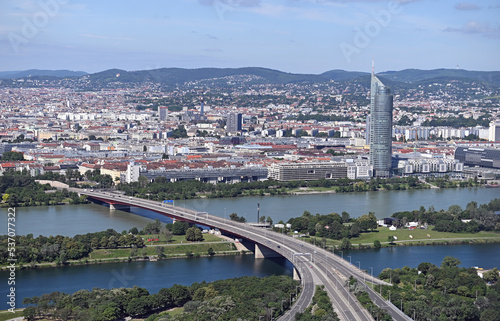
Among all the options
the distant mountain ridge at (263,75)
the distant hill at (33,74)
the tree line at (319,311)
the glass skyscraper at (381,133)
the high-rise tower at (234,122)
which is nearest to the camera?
the tree line at (319,311)

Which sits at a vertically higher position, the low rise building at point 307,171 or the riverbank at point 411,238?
the low rise building at point 307,171

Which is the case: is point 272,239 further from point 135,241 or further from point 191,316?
point 191,316

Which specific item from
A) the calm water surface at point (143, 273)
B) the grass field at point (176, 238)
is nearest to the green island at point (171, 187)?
the grass field at point (176, 238)

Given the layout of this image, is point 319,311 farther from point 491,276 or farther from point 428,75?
point 428,75

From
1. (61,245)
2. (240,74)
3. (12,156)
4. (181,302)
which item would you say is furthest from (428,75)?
(181,302)

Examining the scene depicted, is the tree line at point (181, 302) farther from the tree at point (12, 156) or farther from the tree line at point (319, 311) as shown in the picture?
the tree at point (12, 156)

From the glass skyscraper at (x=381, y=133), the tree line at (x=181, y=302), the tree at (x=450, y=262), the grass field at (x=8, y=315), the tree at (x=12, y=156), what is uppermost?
the glass skyscraper at (x=381, y=133)

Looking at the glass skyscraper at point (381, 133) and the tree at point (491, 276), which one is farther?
the glass skyscraper at point (381, 133)
